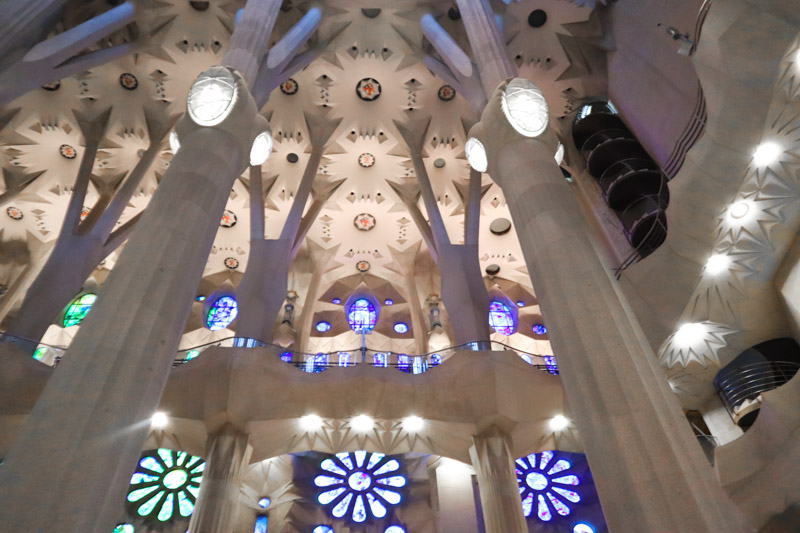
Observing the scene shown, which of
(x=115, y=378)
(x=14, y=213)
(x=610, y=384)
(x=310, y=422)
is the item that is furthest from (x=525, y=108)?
(x=14, y=213)

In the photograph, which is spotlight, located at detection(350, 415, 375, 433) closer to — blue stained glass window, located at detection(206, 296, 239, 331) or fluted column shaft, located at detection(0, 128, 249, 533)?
fluted column shaft, located at detection(0, 128, 249, 533)

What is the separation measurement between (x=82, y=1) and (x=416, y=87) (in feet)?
30.6

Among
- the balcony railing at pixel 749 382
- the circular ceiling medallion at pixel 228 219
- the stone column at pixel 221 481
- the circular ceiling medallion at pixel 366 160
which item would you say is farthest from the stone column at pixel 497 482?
the circular ceiling medallion at pixel 228 219

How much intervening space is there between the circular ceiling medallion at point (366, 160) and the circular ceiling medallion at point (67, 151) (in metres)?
8.77

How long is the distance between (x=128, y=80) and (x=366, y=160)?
289 inches

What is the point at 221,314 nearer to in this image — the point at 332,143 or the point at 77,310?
the point at 77,310

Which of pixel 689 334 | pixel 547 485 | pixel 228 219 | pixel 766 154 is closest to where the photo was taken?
pixel 766 154

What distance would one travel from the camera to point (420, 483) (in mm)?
12789

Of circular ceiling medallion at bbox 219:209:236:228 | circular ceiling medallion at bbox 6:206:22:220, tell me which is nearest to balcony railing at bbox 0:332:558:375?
circular ceiling medallion at bbox 219:209:236:228

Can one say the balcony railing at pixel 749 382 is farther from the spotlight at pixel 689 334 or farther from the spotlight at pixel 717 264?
the spotlight at pixel 717 264

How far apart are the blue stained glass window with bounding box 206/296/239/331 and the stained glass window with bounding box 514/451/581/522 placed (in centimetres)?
1052

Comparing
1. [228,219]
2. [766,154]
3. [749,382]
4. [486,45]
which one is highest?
[228,219]

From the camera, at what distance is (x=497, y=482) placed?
9258 millimetres

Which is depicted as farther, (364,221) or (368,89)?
(364,221)
